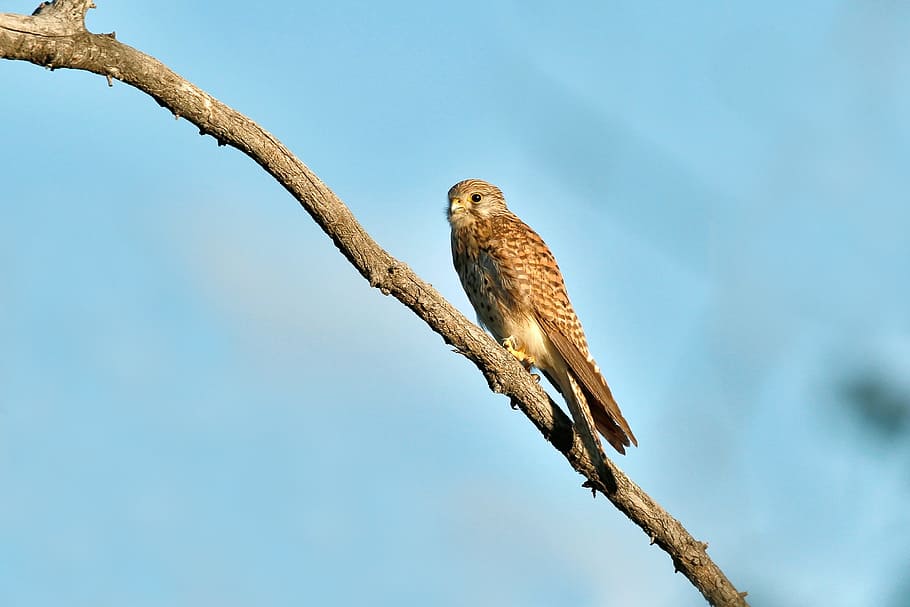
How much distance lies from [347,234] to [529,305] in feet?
6.30

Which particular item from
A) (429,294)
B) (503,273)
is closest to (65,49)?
(429,294)

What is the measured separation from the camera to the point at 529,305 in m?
6.08

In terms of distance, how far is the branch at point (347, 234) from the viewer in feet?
12.7

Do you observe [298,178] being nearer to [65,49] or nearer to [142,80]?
[142,80]

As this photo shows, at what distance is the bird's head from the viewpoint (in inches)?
266

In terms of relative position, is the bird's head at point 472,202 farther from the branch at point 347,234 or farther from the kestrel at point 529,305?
the branch at point 347,234

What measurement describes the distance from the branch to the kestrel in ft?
1.55

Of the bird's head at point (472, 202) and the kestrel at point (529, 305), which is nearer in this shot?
the kestrel at point (529, 305)

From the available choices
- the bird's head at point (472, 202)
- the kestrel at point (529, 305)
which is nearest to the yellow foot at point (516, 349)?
the kestrel at point (529, 305)

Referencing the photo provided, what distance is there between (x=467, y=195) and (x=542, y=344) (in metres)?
1.26

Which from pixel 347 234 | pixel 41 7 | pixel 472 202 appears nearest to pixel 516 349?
pixel 472 202

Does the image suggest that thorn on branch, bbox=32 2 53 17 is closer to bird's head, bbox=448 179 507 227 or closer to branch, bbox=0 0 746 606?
branch, bbox=0 0 746 606

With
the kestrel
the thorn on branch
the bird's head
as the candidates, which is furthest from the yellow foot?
the thorn on branch

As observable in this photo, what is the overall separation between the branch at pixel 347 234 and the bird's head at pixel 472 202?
189cm
